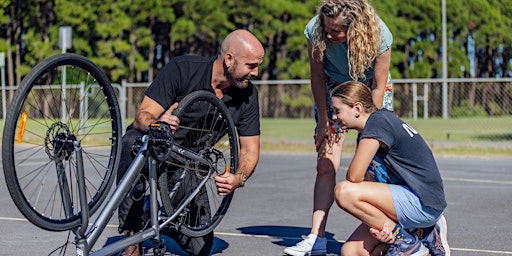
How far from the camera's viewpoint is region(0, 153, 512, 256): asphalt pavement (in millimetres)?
6445

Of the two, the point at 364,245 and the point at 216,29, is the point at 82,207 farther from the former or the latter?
the point at 216,29

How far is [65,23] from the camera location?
44.1 metres

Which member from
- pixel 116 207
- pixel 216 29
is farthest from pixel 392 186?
pixel 216 29

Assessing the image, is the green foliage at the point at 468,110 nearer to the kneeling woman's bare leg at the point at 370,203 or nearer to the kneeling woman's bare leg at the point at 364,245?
the kneeling woman's bare leg at the point at 364,245

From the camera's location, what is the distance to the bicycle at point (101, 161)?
4305 mm

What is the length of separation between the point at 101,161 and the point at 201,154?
62 cm

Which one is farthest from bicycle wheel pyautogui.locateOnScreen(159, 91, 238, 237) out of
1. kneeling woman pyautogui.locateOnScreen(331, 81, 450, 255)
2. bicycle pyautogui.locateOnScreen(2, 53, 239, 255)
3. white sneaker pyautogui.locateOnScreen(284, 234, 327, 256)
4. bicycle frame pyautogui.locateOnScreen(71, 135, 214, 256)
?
kneeling woman pyautogui.locateOnScreen(331, 81, 450, 255)

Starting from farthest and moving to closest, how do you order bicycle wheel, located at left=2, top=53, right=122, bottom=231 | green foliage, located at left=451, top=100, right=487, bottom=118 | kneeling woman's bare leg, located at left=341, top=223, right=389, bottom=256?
green foliage, located at left=451, top=100, right=487, bottom=118 → kneeling woman's bare leg, located at left=341, top=223, right=389, bottom=256 → bicycle wheel, located at left=2, top=53, right=122, bottom=231

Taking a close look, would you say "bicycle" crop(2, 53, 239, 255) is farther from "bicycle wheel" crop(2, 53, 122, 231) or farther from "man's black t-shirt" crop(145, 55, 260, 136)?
"man's black t-shirt" crop(145, 55, 260, 136)

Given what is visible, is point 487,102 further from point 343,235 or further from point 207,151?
point 207,151

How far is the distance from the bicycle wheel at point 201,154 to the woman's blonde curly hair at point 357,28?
0.85 metres

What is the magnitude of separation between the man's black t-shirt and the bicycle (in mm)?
146

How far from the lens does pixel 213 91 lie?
218 inches

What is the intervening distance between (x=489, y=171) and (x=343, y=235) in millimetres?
6923
